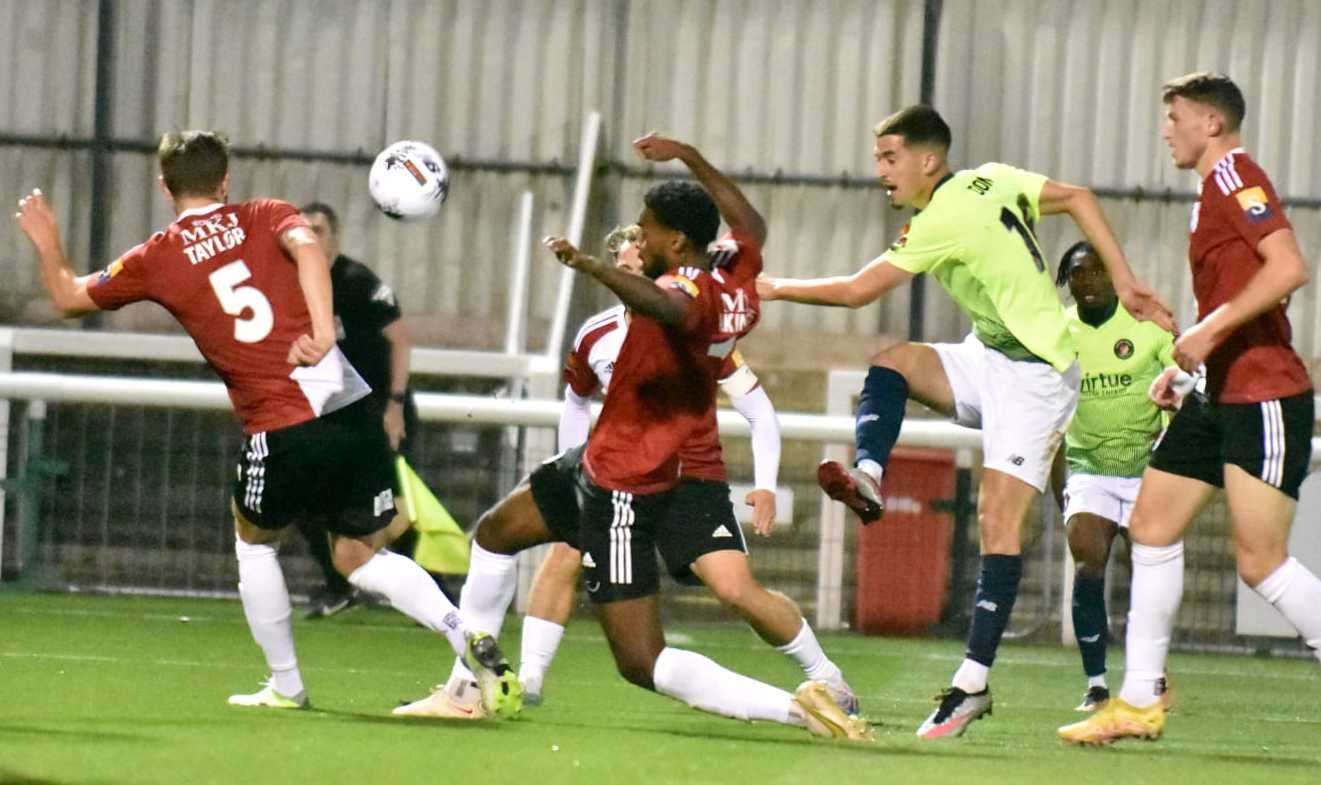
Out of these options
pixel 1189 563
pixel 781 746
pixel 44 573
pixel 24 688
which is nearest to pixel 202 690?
pixel 24 688

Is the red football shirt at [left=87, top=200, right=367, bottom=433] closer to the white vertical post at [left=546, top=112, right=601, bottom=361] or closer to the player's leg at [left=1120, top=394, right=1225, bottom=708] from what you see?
the player's leg at [left=1120, top=394, right=1225, bottom=708]

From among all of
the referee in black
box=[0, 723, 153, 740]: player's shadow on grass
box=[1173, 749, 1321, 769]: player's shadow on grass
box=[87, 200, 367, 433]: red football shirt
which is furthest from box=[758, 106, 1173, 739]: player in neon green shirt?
the referee in black

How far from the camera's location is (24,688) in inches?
320

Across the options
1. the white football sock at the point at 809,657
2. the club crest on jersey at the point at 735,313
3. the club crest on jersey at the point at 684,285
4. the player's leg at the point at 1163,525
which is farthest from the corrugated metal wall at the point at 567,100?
the club crest on jersey at the point at 684,285

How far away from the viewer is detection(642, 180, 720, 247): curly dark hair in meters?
Answer: 6.78

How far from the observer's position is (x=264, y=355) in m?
7.52

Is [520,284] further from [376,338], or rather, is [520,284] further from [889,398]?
[889,398]

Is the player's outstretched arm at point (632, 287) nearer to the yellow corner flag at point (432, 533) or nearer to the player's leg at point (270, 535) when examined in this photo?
the player's leg at point (270, 535)

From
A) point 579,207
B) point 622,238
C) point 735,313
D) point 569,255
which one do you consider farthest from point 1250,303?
point 579,207

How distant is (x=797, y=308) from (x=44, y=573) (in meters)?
5.70

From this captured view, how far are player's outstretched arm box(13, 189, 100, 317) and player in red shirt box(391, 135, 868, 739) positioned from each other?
6.08 feet

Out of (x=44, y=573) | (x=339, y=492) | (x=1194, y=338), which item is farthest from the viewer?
(x=44, y=573)

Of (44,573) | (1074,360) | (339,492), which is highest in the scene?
(1074,360)

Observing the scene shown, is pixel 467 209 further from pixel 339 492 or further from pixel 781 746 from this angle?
pixel 781 746
